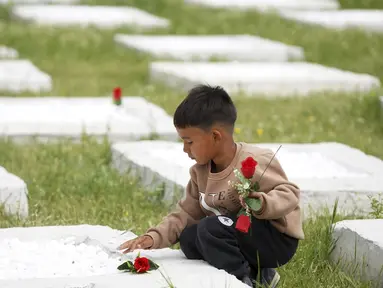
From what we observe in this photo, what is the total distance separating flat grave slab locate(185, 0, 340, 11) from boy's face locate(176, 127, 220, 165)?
949cm

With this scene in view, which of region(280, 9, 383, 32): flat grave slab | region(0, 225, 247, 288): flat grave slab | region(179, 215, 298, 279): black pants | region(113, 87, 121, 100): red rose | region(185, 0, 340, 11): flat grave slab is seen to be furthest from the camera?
region(185, 0, 340, 11): flat grave slab

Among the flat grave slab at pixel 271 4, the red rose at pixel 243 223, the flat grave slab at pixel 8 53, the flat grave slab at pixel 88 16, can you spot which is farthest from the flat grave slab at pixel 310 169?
the flat grave slab at pixel 271 4

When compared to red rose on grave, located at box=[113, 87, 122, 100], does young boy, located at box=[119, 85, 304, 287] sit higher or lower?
higher

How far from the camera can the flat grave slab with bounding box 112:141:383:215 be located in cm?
519

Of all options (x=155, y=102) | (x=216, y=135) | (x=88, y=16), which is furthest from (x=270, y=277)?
(x=88, y=16)

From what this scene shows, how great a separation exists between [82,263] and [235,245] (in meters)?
0.59

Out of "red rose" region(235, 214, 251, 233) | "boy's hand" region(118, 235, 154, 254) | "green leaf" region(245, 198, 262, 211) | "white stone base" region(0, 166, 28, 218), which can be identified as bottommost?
"white stone base" region(0, 166, 28, 218)

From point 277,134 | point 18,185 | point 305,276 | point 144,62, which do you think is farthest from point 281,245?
point 144,62

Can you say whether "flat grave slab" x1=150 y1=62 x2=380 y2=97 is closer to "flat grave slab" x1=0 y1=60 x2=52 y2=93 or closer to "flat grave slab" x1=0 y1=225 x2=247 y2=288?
"flat grave slab" x1=0 y1=60 x2=52 y2=93

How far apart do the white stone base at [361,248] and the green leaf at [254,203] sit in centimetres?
57

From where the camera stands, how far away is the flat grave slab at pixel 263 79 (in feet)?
27.9

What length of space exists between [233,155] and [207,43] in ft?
22.4

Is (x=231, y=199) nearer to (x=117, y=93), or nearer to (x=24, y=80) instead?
(x=117, y=93)

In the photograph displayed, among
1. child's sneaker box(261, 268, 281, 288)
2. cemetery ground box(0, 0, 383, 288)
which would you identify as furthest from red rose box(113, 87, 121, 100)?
child's sneaker box(261, 268, 281, 288)
